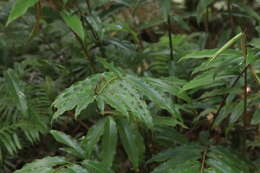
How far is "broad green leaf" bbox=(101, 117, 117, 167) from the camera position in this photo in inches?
46.0

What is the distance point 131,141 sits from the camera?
3.91ft

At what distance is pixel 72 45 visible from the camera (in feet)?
6.32

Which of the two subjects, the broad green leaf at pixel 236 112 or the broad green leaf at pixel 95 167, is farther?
the broad green leaf at pixel 236 112

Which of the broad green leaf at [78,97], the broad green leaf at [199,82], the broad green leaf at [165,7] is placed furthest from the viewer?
the broad green leaf at [165,7]

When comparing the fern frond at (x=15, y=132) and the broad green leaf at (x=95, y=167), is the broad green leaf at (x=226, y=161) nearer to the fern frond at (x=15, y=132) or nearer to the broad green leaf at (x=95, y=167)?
the broad green leaf at (x=95, y=167)

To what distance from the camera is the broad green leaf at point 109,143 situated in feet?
3.83

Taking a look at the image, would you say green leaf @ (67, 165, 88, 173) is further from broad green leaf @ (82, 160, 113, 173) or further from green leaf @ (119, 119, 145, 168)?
green leaf @ (119, 119, 145, 168)

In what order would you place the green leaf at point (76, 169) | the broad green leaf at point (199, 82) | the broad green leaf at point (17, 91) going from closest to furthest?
the green leaf at point (76, 169)
the broad green leaf at point (199, 82)
the broad green leaf at point (17, 91)

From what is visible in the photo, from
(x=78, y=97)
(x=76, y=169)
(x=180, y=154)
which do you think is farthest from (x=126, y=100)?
(x=180, y=154)

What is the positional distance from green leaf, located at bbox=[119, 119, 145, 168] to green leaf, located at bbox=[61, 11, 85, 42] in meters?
0.32

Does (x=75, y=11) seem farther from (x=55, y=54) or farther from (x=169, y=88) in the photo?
(x=55, y=54)

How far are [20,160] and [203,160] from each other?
1.11m

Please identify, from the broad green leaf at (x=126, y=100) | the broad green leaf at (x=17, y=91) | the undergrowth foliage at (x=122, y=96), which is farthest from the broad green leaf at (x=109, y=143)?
the broad green leaf at (x=17, y=91)

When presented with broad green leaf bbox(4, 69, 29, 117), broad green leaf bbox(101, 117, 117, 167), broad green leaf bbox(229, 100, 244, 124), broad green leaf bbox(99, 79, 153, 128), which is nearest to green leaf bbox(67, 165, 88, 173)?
broad green leaf bbox(101, 117, 117, 167)
